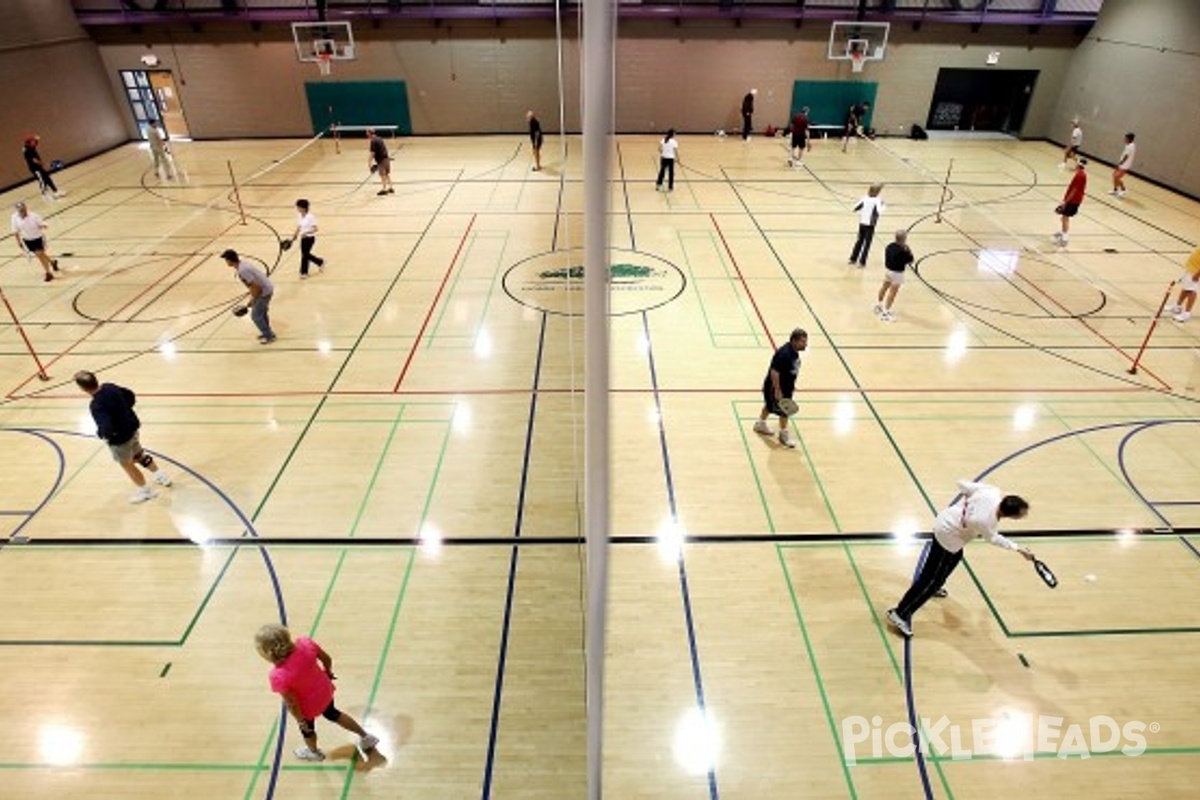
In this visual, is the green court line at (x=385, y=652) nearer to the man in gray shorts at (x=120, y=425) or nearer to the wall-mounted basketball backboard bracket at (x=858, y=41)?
the man in gray shorts at (x=120, y=425)

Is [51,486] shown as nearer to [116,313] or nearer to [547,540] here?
[116,313]

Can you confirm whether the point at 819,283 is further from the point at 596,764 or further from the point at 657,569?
the point at 596,764

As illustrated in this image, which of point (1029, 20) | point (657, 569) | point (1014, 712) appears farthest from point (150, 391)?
point (1029, 20)

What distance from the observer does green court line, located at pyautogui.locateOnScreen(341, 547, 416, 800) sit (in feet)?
17.5

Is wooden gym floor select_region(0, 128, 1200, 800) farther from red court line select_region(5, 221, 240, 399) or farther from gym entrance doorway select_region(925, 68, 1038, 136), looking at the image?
gym entrance doorway select_region(925, 68, 1038, 136)

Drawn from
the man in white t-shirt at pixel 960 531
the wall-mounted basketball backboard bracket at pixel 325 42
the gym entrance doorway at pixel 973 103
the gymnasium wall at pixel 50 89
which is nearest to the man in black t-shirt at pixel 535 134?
the wall-mounted basketball backboard bracket at pixel 325 42

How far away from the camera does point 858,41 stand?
23016mm

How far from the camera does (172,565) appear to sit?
7.19 m

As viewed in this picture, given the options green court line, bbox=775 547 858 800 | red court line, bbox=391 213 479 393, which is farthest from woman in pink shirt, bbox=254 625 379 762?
red court line, bbox=391 213 479 393

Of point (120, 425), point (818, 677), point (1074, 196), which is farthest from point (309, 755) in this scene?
point (1074, 196)

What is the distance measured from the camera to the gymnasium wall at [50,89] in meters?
19.8

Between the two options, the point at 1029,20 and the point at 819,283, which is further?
the point at 1029,20

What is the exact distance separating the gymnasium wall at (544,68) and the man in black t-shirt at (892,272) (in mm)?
14710

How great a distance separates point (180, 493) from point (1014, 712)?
8980mm
